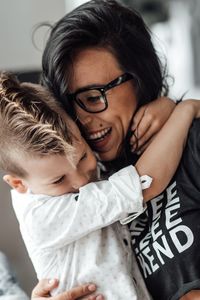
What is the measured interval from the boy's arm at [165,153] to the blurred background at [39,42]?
1.37 ft

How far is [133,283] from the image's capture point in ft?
3.44

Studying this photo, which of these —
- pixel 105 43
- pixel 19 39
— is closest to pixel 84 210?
pixel 105 43

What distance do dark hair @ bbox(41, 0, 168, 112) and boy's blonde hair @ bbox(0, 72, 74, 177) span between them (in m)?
0.13

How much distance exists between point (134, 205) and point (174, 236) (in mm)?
118

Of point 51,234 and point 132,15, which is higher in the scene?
point 132,15

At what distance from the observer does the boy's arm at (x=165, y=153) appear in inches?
41.2

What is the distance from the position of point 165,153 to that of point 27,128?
0.30 metres

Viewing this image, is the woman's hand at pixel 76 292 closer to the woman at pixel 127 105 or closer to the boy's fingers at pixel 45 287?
the boy's fingers at pixel 45 287

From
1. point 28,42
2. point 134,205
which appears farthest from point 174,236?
point 28,42

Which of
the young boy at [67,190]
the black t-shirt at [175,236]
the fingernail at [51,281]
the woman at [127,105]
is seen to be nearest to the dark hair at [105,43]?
the woman at [127,105]

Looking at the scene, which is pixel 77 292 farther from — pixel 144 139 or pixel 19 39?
pixel 19 39

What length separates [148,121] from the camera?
1147 mm

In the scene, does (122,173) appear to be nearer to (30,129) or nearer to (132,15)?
(30,129)

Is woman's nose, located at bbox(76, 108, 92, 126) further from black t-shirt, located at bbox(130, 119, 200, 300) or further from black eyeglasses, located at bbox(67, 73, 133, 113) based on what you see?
black t-shirt, located at bbox(130, 119, 200, 300)
